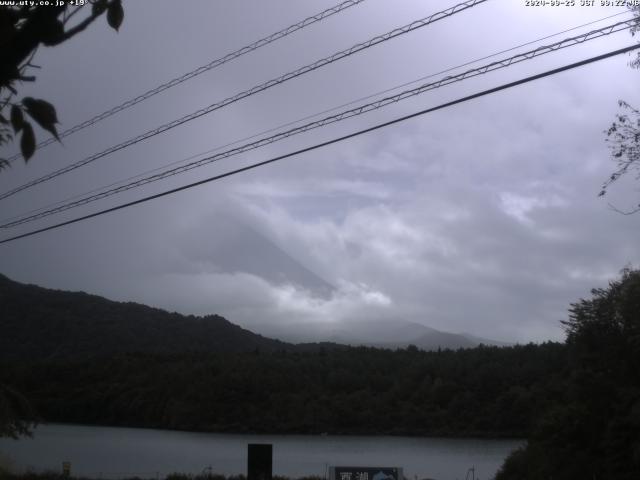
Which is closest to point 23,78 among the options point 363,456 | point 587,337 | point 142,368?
point 587,337

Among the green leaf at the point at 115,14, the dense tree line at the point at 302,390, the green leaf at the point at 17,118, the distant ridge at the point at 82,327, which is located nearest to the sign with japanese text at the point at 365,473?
the green leaf at the point at 115,14

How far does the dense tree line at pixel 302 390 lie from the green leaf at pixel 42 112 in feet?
152

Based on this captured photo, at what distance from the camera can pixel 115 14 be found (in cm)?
379

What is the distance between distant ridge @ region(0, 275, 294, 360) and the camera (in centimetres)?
6322

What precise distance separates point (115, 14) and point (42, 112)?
80 cm

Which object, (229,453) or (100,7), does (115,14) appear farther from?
(229,453)

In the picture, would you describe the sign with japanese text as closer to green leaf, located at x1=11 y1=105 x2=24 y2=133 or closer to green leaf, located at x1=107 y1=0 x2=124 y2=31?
green leaf, located at x1=107 y1=0 x2=124 y2=31

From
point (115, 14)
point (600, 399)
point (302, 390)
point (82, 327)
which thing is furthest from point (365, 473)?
point (82, 327)

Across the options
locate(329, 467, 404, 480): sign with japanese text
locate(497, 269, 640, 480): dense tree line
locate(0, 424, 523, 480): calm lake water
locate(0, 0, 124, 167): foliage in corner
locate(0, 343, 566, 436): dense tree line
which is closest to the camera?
locate(0, 0, 124, 167): foliage in corner

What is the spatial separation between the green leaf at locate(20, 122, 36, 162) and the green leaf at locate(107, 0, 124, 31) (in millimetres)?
734

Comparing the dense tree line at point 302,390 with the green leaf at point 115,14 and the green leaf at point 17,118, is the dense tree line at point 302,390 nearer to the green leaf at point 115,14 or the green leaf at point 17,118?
the green leaf at point 115,14

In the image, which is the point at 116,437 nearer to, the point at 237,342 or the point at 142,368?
the point at 142,368

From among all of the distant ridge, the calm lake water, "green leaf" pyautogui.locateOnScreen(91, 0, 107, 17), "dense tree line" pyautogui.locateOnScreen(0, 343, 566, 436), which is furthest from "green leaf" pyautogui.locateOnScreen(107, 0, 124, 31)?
the distant ridge

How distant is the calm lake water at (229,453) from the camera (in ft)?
117
